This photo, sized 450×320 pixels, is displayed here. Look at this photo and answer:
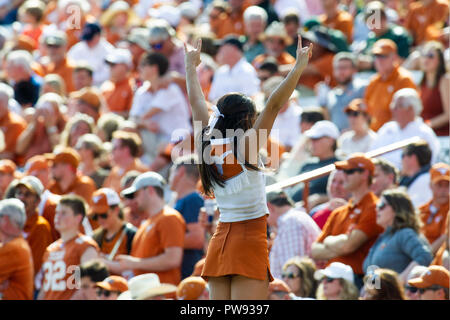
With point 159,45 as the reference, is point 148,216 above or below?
below

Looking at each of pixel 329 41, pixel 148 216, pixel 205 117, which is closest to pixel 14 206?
pixel 148 216

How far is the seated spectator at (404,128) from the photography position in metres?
9.19

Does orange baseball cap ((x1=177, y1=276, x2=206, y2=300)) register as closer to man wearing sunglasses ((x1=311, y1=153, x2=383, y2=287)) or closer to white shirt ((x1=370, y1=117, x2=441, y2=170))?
man wearing sunglasses ((x1=311, y1=153, x2=383, y2=287))

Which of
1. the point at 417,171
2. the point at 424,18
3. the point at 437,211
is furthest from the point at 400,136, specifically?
the point at 424,18

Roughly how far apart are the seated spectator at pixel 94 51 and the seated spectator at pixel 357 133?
4497 mm

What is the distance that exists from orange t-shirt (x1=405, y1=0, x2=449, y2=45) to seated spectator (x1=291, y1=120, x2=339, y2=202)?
4105 mm

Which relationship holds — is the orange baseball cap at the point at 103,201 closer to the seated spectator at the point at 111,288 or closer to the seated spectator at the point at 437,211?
the seated spectator at the point at 111,288

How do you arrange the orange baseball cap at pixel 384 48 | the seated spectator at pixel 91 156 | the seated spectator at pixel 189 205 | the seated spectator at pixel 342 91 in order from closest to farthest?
the seated spectator at pixel 189 205, the seated spectator at pixel 91 156, the orange baseball cap at pixel 384 48, the seated spectator at pixel 342 91

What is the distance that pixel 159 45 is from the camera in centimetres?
1145

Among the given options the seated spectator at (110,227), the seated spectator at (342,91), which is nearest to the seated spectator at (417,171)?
the seated spectator at (342,91)

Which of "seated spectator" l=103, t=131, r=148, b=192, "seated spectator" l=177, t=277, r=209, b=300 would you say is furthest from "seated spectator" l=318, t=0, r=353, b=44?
"seated spectator" l=177, t=277, r=209, b=300

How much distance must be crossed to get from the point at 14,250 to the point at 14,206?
379 millimetres

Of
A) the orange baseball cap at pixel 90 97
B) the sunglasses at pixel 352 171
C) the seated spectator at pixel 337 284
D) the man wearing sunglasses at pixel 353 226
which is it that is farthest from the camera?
the orange baseball cap at pixel 90 97
